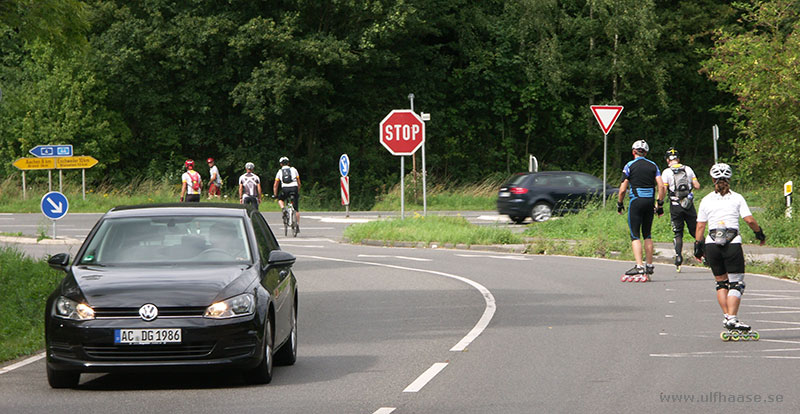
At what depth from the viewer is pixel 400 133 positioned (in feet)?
99.6

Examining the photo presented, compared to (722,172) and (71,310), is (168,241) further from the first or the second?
(722,172)

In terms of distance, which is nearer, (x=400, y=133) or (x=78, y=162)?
(x=400, y=133)

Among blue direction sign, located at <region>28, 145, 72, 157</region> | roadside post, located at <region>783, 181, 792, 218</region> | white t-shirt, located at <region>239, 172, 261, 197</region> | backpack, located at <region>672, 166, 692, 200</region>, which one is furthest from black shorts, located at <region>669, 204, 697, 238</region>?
blue direction sign, located at <region>28, 145, 72, 157</region>

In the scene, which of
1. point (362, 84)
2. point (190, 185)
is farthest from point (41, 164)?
point (362, 84)

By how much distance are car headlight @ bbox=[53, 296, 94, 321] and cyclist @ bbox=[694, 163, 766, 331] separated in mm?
5830

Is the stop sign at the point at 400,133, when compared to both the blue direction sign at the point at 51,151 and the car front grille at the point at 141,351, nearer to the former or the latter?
the blue direction sign at the point at 51,151

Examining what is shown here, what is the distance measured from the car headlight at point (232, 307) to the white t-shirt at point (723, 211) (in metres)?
4.74

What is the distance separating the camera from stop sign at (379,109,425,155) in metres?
30.2

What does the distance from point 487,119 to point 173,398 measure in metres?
54.7

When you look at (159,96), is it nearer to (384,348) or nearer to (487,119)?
(487,119)

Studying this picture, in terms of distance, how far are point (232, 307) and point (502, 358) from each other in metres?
2.70

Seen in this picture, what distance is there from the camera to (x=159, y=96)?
5272cm

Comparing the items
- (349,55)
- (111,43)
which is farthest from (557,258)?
(111,43)

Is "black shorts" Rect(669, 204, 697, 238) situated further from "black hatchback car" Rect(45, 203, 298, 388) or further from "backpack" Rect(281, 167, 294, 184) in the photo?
"backpack" Rect(281, 167, 294, 184)
